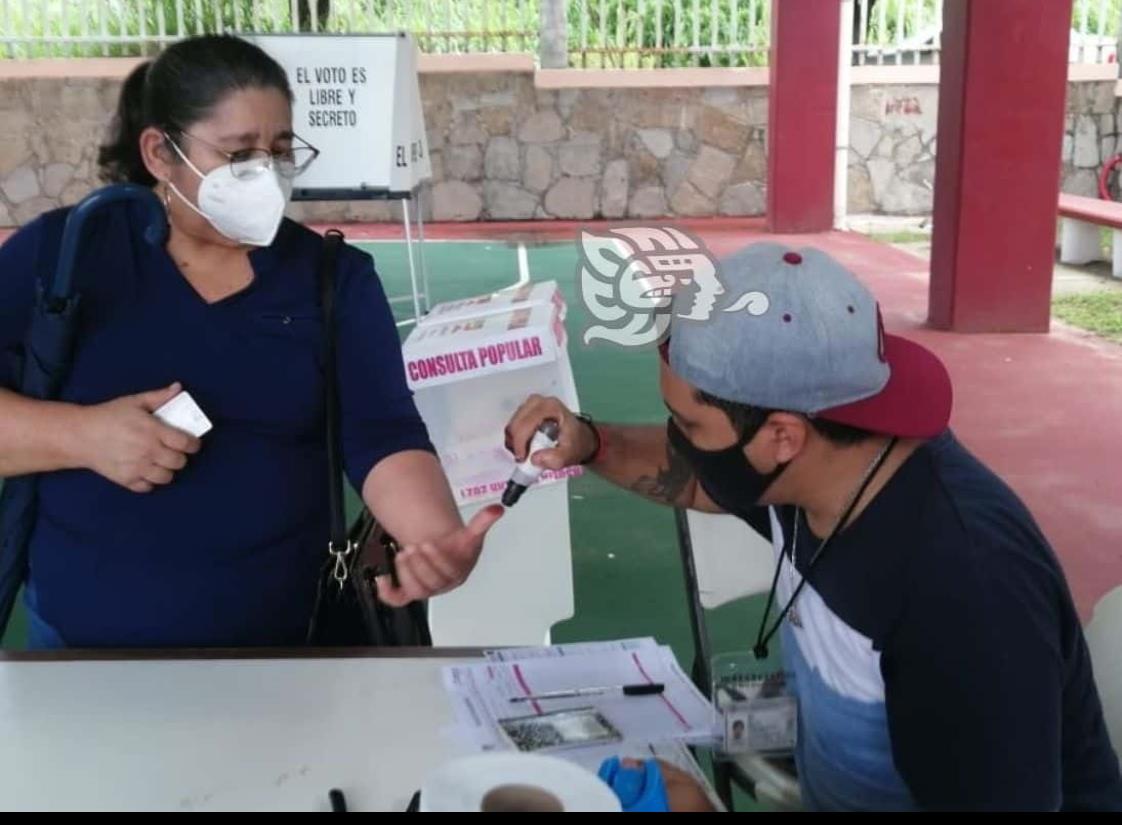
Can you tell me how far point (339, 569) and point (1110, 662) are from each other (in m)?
1.00

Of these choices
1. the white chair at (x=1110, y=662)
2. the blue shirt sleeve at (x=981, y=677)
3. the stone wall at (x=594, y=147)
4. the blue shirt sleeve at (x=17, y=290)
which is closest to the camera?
the blue shirt sleeve at (x=981, y=677)

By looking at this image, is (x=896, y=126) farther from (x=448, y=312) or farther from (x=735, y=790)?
(x=735, y=790)

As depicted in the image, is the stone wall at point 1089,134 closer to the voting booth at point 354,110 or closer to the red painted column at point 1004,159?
the red painted column at point 1004,159

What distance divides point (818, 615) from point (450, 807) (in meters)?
0.67

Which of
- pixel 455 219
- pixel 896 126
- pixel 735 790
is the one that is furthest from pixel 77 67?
pixel 735 790

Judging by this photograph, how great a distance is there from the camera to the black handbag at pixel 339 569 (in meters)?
1.79

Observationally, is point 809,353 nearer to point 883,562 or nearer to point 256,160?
point 883,562

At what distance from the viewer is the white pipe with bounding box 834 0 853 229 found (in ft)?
34.7

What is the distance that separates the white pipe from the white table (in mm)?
9745

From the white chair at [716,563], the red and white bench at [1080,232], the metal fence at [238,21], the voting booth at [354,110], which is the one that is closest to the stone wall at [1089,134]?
the red and white bench at [1080,232]

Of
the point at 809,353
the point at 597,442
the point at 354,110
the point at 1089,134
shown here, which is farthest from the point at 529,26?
the point at 809,353

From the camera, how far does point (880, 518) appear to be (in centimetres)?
128

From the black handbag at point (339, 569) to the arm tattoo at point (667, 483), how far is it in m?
0.38

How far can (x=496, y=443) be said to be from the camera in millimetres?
2770
